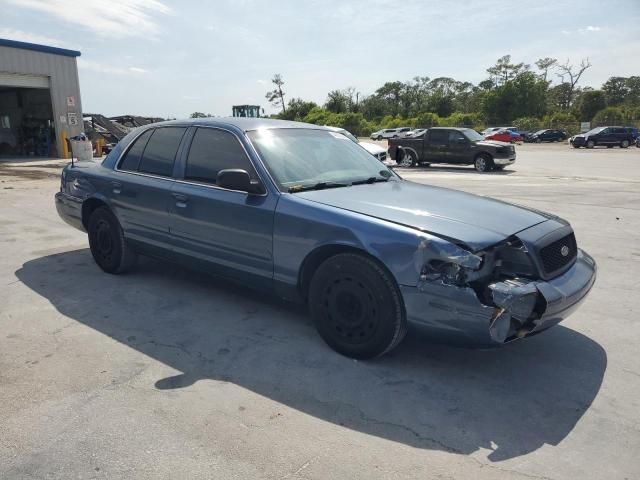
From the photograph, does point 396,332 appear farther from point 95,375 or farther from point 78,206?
point 78,206

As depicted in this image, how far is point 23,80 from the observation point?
21531 millimetres

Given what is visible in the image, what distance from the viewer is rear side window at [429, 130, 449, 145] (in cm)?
1931

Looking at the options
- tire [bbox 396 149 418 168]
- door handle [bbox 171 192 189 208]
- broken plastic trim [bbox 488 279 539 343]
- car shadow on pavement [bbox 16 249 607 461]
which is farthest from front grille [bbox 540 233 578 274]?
tire [bbox 396 149 418 168]

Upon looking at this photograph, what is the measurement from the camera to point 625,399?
116 inches

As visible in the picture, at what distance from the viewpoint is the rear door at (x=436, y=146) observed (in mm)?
19345

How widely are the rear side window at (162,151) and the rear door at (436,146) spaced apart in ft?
52.4


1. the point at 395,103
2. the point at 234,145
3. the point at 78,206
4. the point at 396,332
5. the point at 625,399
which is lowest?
the point at 625,399

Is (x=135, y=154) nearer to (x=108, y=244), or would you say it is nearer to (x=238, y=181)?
(x=108, y=244)

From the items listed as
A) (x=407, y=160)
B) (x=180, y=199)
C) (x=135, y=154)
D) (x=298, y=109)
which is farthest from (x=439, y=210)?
(x=298, y=109)

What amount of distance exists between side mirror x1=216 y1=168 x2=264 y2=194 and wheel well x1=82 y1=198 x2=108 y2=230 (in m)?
2.22

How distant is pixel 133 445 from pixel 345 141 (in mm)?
3246

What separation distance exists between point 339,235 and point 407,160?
703 inches

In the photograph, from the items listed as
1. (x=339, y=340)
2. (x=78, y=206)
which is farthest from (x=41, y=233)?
(x=339, y=340)

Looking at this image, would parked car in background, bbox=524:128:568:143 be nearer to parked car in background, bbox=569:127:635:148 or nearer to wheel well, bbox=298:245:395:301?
parked car in background, bbox=569:127:635:148
